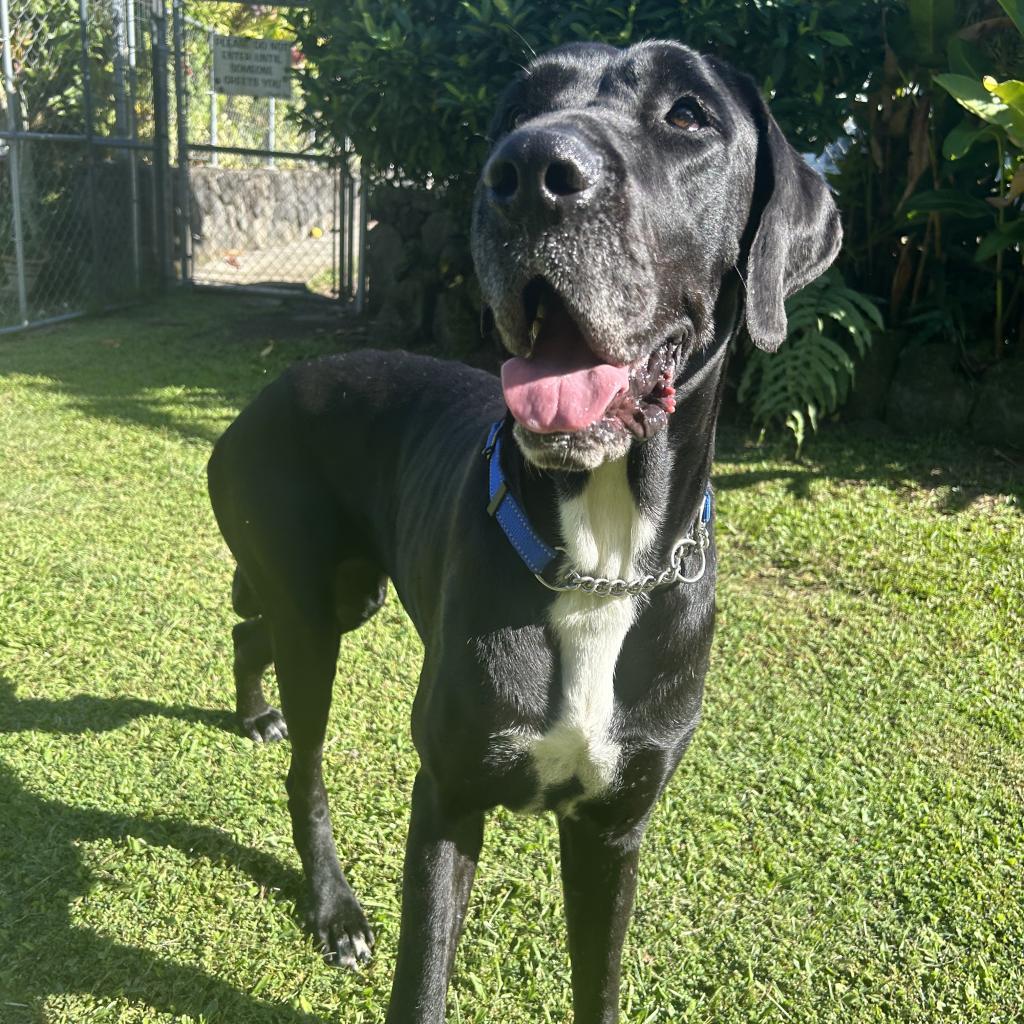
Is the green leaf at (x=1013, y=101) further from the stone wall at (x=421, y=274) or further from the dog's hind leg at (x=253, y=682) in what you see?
the dog's hind leg at (x=253, y=682)

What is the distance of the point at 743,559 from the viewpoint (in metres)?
5.11

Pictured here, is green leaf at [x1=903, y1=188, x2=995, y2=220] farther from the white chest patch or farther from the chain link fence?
the chain link fence

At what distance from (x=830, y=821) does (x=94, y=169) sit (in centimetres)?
898

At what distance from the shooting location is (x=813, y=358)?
243 inches

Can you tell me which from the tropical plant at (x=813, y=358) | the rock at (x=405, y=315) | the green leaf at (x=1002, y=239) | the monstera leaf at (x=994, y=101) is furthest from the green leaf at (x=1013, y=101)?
the rock at (x=405, y=315)

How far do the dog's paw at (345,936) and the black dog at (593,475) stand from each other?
572 millimetres

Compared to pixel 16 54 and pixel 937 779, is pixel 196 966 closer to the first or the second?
pixel 937 779

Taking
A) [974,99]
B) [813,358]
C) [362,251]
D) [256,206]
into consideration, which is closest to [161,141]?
[256,206]

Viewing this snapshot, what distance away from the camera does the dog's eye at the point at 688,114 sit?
7.06 ft


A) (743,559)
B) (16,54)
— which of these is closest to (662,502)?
(743,559)

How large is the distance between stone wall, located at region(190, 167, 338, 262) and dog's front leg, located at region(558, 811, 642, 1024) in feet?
30.5

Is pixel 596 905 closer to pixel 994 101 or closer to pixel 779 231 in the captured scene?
pixel 779 231

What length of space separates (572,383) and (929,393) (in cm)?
517

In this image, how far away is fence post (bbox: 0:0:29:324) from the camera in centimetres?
834
